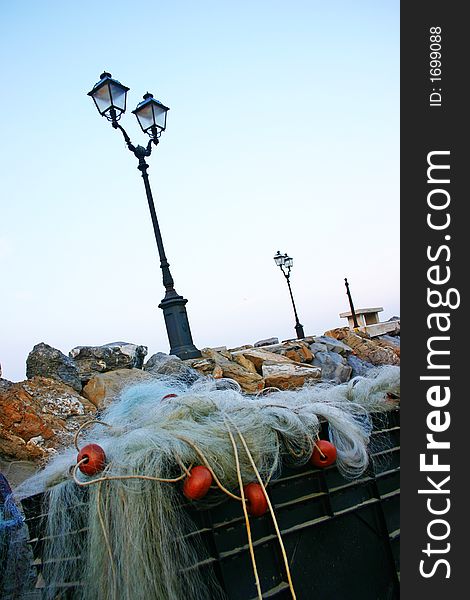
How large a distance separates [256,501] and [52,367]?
4065 mm

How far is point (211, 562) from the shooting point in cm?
181

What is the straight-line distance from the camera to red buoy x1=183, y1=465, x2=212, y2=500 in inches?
68.4

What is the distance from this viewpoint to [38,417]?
4273 mm

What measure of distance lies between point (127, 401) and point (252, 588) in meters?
1.21

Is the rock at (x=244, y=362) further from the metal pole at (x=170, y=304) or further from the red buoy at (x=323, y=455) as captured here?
the red buoy at (x=323, y=455)

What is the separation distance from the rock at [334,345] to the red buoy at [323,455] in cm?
758

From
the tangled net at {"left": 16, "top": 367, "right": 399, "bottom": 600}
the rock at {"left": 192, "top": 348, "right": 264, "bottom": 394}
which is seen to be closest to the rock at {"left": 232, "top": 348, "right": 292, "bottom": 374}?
the rock at {"left": 192, "top": 348, "right": 264, "bottom": 394}

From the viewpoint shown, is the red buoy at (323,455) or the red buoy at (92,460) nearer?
the red buoy at (92,460)

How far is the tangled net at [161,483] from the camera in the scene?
5.78ft

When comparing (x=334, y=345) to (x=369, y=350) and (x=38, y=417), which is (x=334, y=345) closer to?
(x=369, y=350)

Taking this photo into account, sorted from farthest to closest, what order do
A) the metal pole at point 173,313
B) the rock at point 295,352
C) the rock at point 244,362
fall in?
1. the rock at point 295,352
2. the metal pole at point 173,313
3. the rock at point 244,362

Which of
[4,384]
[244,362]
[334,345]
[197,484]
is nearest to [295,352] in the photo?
[334,345]

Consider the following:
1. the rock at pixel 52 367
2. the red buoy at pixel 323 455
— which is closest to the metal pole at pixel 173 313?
the rock at pixel 52 367

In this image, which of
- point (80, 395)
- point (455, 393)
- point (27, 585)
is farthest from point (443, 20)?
point (80, 395)
